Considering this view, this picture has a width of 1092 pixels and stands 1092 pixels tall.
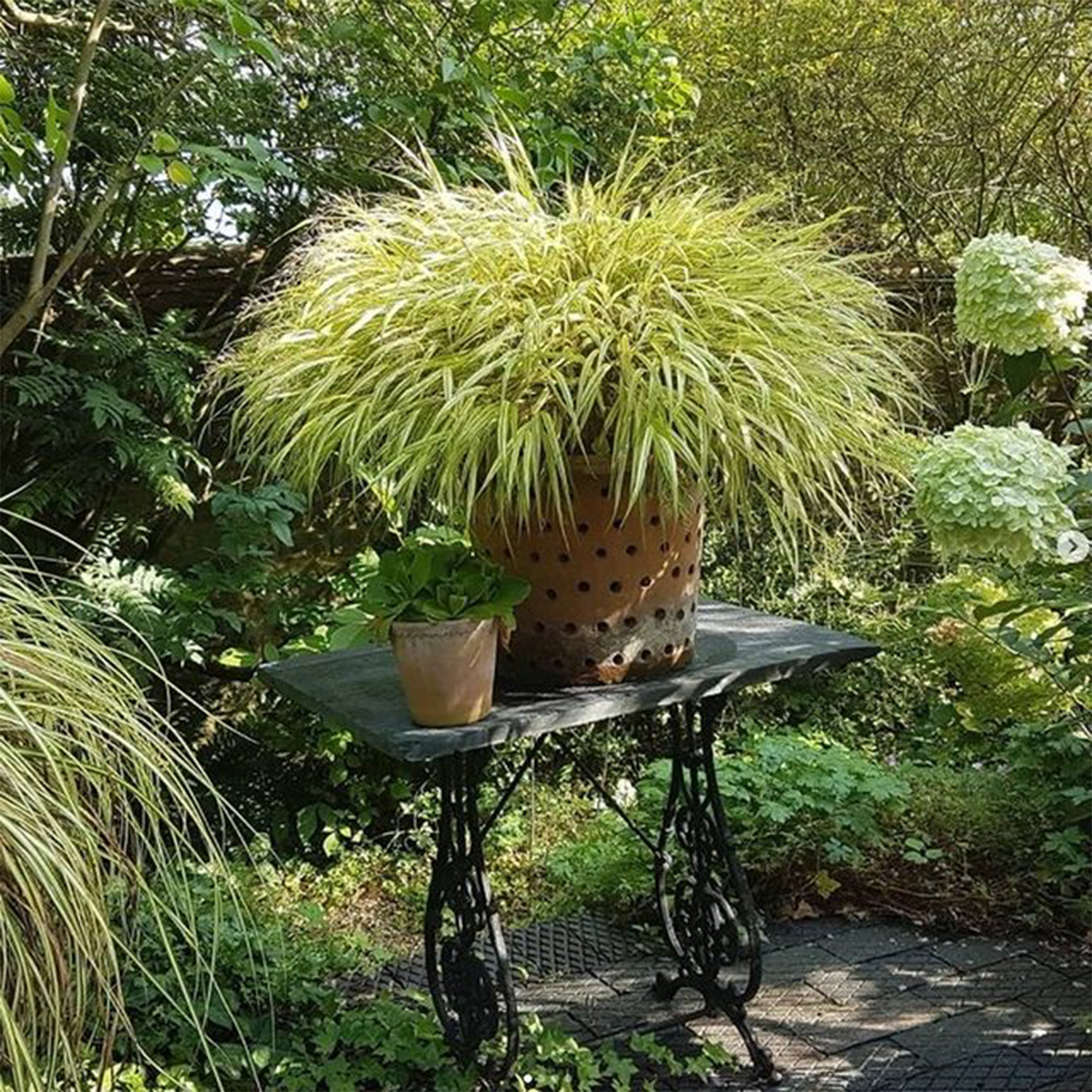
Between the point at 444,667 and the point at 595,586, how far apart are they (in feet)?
0.79

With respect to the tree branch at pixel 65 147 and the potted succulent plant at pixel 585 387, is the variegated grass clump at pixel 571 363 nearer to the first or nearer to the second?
the potted succulent plant at pixel 585 387

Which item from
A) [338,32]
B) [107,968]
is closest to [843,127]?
[338,32]

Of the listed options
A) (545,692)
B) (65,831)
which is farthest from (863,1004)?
(65,831)

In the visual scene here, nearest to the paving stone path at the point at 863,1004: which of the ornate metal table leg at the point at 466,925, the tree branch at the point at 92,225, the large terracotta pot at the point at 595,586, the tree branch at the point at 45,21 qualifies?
the ornate metal table leg at the point at 466,925

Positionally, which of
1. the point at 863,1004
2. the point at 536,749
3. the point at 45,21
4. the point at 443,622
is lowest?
the point at 863,1004

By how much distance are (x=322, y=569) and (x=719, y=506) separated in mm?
1756

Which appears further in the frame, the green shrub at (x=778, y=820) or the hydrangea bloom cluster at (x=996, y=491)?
the green shrub at (x=778, y=820)

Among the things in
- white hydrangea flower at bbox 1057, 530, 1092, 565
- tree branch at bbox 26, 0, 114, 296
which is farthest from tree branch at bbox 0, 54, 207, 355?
white hydrangea flower at bbox 1057, 530, 1092, 565

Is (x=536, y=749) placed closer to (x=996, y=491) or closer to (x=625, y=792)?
(x=996, y=491)

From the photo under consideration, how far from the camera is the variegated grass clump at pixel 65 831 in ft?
3.27

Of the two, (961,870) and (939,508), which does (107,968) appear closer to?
(939,508)

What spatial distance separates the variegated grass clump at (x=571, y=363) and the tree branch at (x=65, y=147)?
79cm

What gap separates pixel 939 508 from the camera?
53.4 inches

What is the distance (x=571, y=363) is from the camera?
135 centimetres
